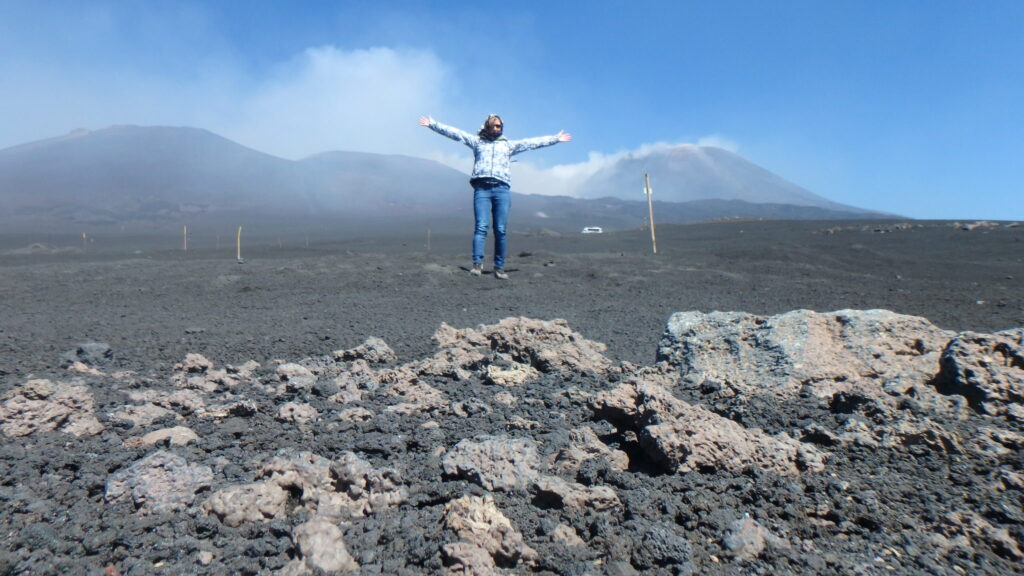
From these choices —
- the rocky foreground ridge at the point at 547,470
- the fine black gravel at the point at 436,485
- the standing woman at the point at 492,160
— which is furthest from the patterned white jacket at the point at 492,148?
the rocky foreground ridge at the point at 547,470

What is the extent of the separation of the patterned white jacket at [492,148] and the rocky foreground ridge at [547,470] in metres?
3.77

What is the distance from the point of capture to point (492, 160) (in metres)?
6.08

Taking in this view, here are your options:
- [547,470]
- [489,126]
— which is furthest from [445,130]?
[547,470]

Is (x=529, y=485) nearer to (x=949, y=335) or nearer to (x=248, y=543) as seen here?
(x=248, y=543)

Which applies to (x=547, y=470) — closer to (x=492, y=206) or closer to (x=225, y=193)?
(x=492, y=206)

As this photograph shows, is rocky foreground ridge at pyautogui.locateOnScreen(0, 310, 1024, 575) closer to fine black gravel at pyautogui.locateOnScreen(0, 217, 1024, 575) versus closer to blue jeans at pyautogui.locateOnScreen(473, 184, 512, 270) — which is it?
fine black gravel at pyautogui.locateOnScreen(0, 217, 1024, 575)

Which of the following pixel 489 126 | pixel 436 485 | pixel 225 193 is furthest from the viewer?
pixel 225 193

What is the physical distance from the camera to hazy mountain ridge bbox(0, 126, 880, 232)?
208 feet

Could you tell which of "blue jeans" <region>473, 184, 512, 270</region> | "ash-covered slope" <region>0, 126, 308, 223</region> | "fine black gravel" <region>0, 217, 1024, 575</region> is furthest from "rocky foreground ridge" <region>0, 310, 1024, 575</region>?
"ash-covered slope" <region>0, 126, 308, 223</region>

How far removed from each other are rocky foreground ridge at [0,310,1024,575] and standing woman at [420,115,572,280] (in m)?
3.76

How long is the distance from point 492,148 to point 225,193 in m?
87.2

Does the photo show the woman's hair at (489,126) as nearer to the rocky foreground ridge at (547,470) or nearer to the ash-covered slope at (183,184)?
the rocky foreground ridge at (547,470)

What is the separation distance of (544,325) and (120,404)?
186 cm

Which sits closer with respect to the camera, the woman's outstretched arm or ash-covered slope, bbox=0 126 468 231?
the woman's outstretched arm
